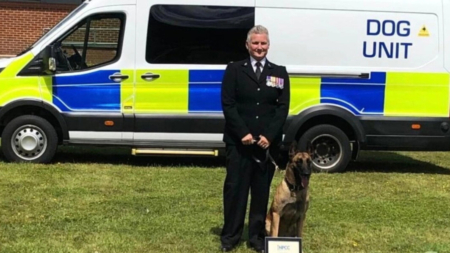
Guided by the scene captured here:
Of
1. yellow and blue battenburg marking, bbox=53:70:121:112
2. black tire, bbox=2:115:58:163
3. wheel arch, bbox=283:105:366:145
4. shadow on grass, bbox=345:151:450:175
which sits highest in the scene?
yellow and blue battenburg marking, bbox=53:70:121:112

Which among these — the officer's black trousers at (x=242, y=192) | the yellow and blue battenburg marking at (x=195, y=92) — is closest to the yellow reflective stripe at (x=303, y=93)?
the yellow and blue battenburg marking at (x=195, y=92)

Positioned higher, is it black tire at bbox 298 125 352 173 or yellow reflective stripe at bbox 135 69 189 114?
yellow reflective stripe at bbox 135 69 189 114

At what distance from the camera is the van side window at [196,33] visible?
348 inches

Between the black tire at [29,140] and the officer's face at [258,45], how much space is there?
4.52 meters

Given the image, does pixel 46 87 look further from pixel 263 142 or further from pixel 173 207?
pixel 263 142

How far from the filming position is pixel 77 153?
34.3 feet

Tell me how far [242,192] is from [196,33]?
152 inches

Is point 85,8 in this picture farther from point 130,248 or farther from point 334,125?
point 130,248

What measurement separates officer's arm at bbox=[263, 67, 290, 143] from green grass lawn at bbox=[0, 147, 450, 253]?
0.97m

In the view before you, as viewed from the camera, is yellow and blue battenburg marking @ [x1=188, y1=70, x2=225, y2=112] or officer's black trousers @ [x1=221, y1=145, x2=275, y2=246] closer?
officer's black trousers @ [x1=221, y1=145, x2=275, y2=246]

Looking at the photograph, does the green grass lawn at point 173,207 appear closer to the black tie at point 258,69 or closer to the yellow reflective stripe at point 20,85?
the yellow reflective stripe at point 20,85

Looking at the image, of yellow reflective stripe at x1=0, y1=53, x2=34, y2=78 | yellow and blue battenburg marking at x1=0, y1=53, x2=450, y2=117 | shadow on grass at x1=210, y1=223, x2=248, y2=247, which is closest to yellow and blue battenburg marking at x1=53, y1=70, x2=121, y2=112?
yellow and blue battenburg marking at x1=0, y1=53, x2=450, y2=117

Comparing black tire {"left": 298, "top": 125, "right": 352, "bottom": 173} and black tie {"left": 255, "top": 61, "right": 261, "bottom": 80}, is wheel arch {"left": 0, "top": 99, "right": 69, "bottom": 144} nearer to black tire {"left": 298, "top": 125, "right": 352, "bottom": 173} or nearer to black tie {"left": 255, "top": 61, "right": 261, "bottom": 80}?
black tire {"left": 298, "top": 125, "right": 352, "bottom": 173}

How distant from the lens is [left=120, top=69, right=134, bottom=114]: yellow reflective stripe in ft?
28.9
